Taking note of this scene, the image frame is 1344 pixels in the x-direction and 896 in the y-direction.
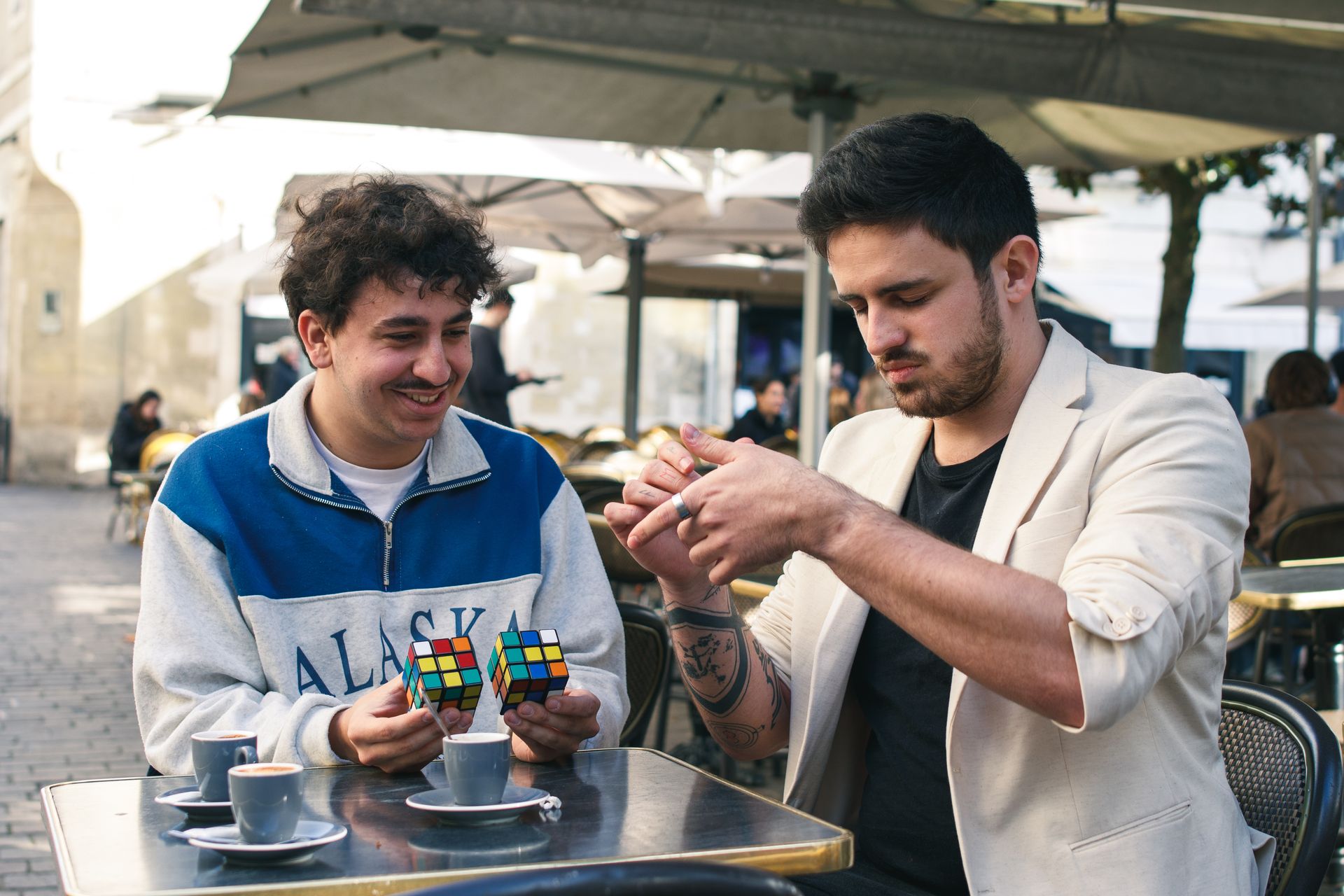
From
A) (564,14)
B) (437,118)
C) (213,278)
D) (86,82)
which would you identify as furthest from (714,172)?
(564,14)

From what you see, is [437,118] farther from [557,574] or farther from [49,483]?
[49,483]

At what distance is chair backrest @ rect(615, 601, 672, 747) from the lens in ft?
10.1

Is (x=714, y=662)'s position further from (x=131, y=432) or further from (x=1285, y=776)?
(x=131, y=432)

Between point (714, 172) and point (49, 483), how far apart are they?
39.2ft

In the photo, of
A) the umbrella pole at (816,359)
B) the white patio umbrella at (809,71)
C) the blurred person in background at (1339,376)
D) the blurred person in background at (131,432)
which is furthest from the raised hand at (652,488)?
the blurred person in background at (131,432)

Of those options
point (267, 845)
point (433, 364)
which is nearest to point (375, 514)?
point (433, 364)

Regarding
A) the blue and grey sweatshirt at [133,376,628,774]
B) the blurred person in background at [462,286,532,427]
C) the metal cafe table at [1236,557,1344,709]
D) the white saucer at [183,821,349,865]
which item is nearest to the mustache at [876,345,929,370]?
the blue and grey sweatshirt at [133,376,628,774]

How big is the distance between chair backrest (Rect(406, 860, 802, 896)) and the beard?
99cm

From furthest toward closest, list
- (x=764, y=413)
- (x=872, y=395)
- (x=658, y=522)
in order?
(x=872, y=395) < (x=764, y=413) < (x=658, y=522)

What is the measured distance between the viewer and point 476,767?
1.72 m

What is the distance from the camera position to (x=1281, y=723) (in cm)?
210

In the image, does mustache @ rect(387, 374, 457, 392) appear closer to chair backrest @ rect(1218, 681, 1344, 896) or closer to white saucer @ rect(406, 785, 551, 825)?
white saucer @ rect(406, 785, 551, 825)

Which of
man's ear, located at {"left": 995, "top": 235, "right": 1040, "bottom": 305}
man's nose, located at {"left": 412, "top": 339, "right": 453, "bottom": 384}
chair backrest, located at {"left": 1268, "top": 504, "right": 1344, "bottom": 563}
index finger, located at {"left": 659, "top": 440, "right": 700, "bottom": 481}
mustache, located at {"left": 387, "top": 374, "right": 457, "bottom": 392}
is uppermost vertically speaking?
man's ear, located at {"left": 995, "top": 235, "right": 1040, "bottom": 305}

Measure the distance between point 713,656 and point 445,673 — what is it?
0.49 meters
